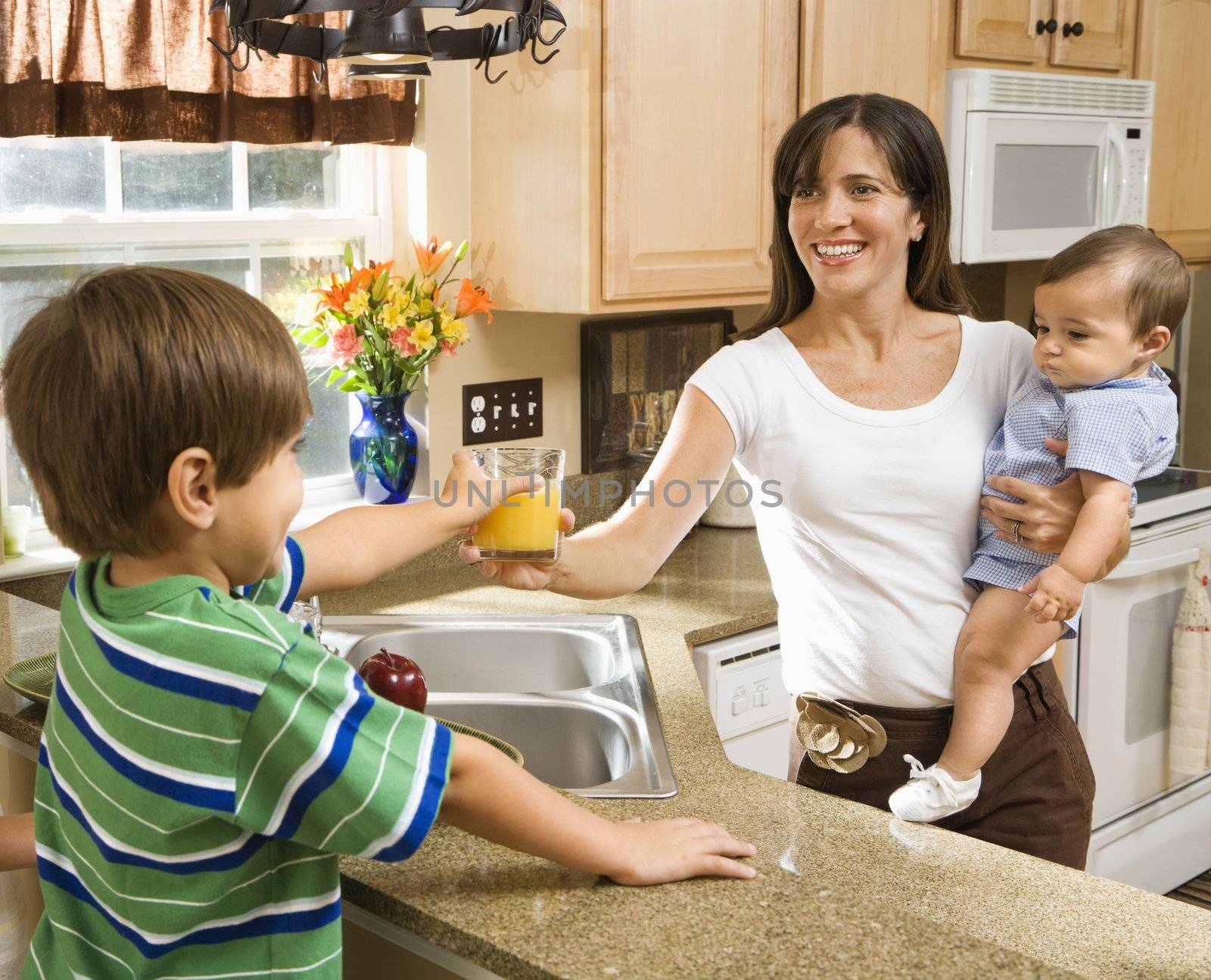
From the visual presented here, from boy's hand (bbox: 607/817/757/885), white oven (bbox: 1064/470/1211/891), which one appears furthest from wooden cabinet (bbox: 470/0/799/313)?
boy's hand (bbox: 607/817/757/885)

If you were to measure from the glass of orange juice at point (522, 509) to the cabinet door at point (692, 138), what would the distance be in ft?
3.27

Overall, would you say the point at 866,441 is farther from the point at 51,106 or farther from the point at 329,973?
the point at 51,106

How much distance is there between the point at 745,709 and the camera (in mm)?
2289

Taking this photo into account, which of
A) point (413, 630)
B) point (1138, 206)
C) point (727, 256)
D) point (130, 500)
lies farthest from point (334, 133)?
point (1138, 206)

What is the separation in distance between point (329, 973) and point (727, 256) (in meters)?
1.82

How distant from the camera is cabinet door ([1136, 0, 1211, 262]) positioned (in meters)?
3.33

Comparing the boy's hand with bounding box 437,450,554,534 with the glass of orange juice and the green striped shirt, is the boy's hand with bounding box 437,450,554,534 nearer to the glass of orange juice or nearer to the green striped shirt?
the glass of orange juice

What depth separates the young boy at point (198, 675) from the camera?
89 cm

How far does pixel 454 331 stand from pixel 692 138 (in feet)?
1.83

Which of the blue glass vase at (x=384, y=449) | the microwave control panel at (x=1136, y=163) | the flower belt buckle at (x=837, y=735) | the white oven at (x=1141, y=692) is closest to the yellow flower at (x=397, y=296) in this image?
the blue glass vase at (x=384, y=449)

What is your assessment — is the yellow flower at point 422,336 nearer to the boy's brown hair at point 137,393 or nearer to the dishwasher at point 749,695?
the dishwasher at point 749,695

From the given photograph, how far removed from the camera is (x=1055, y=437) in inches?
66.1

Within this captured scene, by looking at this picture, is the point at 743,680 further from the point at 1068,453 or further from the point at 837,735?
the point at 1068,453

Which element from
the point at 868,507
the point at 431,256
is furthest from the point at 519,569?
the point at 431,256
